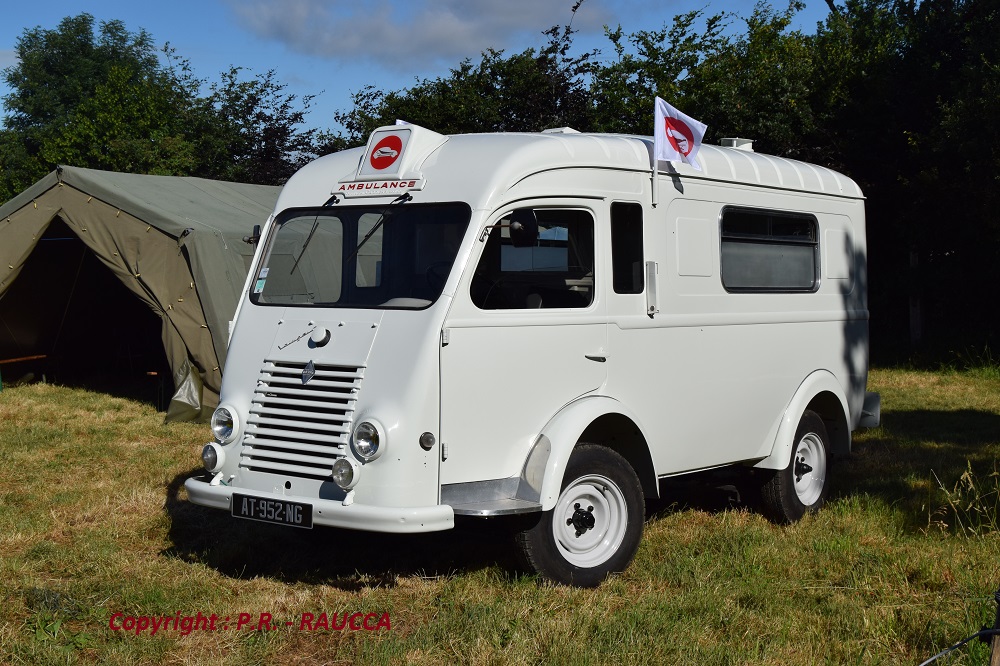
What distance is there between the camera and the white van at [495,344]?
5.66 m

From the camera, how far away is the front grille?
5.74 meters

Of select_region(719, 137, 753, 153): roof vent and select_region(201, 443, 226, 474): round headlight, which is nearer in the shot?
select_region(201, 443, 226, 474): round headlight

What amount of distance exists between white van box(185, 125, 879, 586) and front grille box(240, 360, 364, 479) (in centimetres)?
2

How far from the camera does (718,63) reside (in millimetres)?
18406

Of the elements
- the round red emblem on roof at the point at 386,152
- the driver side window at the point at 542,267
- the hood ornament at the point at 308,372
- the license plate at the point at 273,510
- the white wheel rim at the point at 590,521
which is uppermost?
the round red emblem on roof at the point at 386,152

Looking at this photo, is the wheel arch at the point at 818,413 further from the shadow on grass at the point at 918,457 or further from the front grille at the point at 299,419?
the front grille at the point at 299,419

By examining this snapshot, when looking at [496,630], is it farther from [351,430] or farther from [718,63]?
[718,63]

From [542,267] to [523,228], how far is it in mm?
319

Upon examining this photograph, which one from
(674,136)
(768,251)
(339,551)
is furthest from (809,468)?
(339,551)

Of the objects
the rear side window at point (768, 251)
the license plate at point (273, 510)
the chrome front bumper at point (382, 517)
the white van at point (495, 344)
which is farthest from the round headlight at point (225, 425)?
the rear side window at point (768, 251)

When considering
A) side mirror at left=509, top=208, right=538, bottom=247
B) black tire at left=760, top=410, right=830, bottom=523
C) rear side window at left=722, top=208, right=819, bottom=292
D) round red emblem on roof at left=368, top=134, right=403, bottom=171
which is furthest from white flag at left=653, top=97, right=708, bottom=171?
black tire at left=760, top=410, right=830, bottom=523

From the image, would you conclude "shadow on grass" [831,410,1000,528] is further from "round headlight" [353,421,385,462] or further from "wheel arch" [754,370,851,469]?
"round headlight" [353,421,385,462]

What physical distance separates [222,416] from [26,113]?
4438 centimetres

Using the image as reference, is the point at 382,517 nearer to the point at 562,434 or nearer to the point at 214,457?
the point at 562,434
